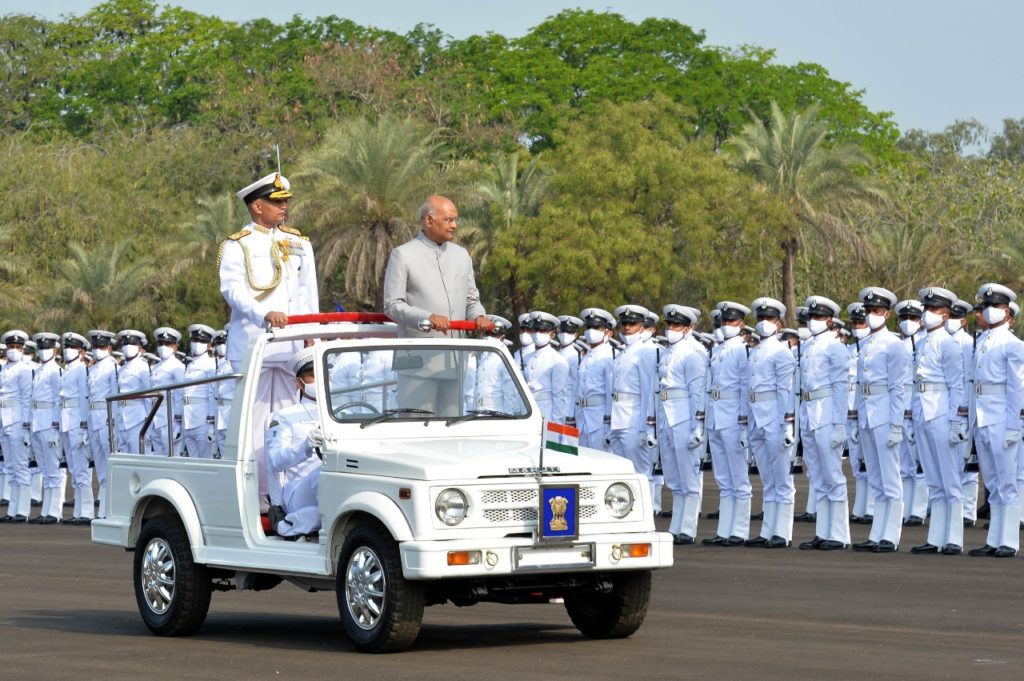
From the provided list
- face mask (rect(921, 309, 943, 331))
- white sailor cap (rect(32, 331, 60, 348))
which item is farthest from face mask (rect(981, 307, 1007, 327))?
white sailor cap (rect(32, 331, 60, 348))

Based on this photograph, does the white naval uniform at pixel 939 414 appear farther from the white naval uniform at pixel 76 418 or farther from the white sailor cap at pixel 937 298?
the white naval uniform at pixel 76 418

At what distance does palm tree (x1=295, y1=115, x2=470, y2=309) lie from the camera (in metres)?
49.2

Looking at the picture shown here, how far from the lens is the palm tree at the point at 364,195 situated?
49188 mm

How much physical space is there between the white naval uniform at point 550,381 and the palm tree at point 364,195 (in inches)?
983

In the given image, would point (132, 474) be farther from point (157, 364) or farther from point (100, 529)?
point (157, 364)

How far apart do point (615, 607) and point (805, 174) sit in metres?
42.1

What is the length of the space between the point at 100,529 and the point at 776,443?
7.91m

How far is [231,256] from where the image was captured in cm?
1274

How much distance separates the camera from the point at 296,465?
37.1 ft

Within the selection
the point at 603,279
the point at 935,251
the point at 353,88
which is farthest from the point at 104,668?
the point at 353,88

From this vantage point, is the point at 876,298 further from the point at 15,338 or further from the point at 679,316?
the point at 15,338

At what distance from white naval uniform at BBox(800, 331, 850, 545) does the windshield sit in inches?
280

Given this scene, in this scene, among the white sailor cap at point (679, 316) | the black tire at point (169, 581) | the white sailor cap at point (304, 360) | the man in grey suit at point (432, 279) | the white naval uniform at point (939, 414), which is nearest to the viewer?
the white sailor cap at point (304, 360)

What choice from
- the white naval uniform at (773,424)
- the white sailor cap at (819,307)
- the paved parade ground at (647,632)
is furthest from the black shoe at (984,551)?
the white sailor cap at (819,307)
